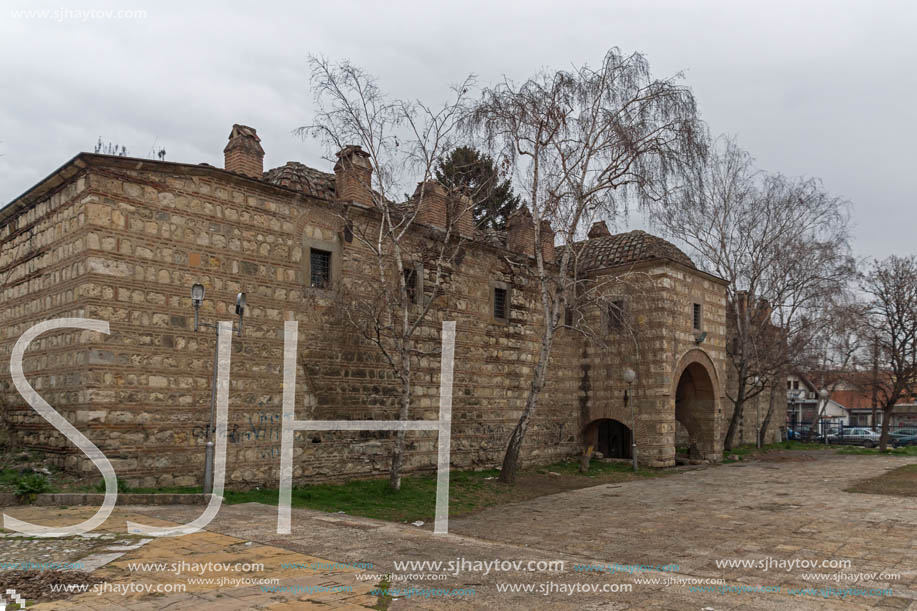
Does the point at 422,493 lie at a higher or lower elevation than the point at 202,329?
lower

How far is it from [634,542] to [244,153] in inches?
350

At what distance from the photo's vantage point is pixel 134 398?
32.5ft

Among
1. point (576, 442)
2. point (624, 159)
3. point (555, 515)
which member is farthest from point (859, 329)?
point (555, 515)

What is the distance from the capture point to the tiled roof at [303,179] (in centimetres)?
1286

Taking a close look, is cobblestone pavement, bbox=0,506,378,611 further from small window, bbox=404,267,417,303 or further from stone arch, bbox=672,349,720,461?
stone arch, bbox=672,349,720,461

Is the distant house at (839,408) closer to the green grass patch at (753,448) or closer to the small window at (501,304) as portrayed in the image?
the green grass patch at (753,448)

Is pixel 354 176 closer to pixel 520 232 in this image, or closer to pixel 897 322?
pixel 520 232

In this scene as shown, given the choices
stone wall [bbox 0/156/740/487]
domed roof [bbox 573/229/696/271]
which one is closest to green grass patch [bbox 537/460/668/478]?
stone wall [bbox 0/156/740/487]

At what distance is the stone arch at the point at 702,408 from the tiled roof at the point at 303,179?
12.0 meters

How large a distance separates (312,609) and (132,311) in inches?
270

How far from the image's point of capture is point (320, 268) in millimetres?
12695

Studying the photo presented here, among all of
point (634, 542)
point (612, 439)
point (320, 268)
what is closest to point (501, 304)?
point (320, 268)

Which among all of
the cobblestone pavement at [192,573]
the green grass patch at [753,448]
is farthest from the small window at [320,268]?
the green grass patch at [753,448]

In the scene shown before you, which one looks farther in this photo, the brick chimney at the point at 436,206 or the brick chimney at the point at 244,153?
the brick chimney at the point at 436,206
